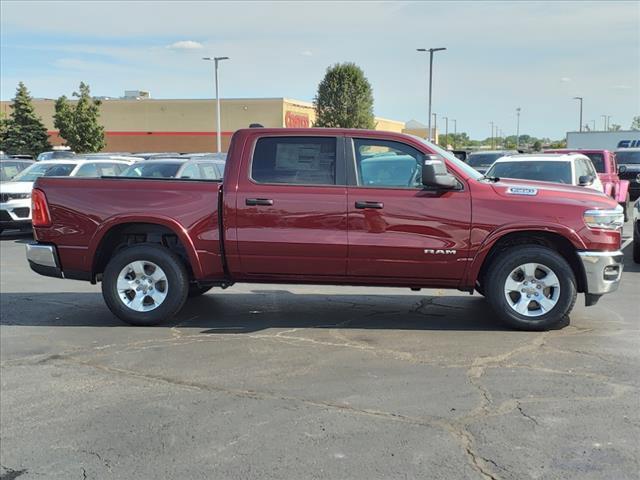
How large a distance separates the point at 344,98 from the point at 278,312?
4348cm

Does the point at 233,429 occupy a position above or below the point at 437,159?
below

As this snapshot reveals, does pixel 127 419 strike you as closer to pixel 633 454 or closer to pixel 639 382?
pixel 633 454

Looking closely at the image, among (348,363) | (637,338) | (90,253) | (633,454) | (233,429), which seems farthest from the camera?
(90,253)

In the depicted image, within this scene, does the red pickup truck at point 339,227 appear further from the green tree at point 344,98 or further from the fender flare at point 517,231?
the green tree at point 344,98

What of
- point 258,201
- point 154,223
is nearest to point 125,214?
point 154,223

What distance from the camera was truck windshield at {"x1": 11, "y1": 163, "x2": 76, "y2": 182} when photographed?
15016 mm

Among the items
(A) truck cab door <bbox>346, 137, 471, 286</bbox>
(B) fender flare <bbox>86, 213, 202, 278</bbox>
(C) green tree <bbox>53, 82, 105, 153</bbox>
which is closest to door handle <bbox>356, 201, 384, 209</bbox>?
(A) truck cab door <bbox>346, 137, 471, 286</bbox>

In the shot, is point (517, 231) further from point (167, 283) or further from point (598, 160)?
point (598, 160)

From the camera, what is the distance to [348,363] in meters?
5.29

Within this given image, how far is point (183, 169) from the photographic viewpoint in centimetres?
1291

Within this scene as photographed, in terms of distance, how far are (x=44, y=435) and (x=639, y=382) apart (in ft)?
13.5

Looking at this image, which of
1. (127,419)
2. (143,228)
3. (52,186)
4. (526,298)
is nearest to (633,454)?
(526,298)

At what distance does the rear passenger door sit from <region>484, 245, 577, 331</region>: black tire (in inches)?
56.8

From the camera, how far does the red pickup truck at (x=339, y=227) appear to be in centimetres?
607
